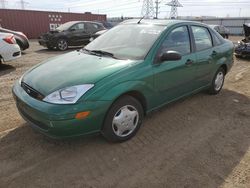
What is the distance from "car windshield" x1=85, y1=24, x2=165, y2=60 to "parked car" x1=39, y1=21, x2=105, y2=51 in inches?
332

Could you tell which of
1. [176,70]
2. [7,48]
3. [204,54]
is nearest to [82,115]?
[176,70]

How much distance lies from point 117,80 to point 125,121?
604 millimetres

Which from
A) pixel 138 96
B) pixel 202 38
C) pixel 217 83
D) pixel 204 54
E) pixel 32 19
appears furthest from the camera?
pixel 32 19

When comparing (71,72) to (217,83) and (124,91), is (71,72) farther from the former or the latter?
(217,83)

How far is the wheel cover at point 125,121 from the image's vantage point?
3131 millimetres

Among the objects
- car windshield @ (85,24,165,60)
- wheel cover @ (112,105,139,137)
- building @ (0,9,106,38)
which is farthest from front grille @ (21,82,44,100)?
building @ (0,9,106,38)

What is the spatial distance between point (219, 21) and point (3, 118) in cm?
4069

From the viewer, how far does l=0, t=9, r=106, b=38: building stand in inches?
763

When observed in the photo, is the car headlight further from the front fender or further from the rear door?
the rear door

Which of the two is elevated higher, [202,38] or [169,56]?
[202,38]

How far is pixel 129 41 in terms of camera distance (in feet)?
12.4

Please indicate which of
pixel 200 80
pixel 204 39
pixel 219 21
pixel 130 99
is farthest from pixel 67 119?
pixel 219 21

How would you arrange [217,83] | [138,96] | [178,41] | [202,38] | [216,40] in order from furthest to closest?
[217,83] → [216,40] → [202,38] → [178,41] → [138,96]

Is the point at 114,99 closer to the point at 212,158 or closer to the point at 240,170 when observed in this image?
the point at 212,158
